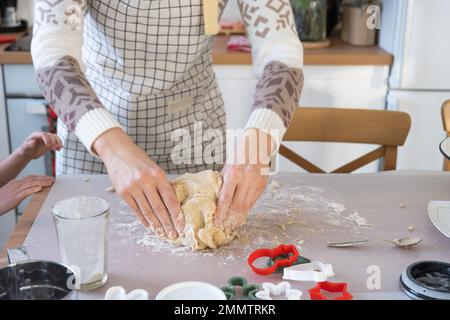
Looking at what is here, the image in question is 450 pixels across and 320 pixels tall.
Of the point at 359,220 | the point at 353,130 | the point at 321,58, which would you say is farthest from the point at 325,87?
the point at 359,220

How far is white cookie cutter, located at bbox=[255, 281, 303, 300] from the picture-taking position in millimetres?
803

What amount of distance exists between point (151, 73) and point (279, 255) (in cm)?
53

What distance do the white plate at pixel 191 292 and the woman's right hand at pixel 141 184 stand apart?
199 mm

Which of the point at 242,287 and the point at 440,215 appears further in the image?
the point at 440,215

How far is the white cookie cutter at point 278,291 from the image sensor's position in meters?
0.80

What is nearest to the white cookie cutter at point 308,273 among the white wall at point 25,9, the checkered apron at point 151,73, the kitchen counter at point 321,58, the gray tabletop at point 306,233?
the gray tabletop at point 306,233

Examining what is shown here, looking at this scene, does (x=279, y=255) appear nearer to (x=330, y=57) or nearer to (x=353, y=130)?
(x=353, y=130)

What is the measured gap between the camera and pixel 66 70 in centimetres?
102

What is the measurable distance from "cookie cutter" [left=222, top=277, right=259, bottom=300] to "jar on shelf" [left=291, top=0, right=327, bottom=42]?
1502mm

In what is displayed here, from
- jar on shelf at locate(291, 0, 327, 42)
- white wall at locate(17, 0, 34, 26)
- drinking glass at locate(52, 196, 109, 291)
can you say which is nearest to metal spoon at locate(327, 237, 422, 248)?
drinking glass at locate(52, 196, 109, 291)

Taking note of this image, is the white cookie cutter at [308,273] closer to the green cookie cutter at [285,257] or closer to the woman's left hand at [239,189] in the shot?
the green cookie cutter at [285,257]

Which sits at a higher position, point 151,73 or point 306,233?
point 151,73

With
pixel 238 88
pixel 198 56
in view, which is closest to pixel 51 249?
pixel 198 56
